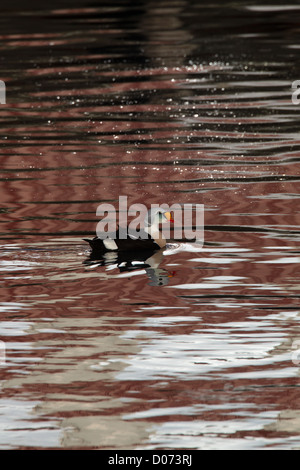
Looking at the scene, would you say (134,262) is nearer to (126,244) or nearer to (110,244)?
(126,244)

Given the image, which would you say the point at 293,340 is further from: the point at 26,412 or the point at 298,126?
the point at 298,126

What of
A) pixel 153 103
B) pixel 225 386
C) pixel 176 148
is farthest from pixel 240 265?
pixel 153 103

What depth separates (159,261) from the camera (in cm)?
966

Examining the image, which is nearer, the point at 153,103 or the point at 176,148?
the point at 176,148

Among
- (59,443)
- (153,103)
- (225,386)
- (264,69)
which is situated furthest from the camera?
(264,69)

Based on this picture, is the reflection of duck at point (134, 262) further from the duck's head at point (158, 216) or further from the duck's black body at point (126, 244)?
the duck's head at point (158, 216)

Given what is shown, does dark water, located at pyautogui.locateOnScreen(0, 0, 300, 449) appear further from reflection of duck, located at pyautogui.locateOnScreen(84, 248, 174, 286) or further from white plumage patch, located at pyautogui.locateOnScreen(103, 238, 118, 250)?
white plumage patch, located at pyautogui.locateOnScreen(103, 238, 118, 250)

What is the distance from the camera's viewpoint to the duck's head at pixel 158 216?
33.9 feet

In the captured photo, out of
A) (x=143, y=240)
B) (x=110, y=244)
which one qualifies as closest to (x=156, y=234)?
(x=143, y=240)

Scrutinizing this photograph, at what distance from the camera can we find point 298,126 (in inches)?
608

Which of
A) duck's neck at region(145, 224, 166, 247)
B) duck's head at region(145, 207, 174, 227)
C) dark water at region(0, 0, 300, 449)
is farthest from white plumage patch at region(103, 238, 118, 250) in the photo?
duck's head at region(145, 207, 174, 227)

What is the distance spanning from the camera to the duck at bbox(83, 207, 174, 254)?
31.1 feet

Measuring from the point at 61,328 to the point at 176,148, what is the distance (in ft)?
23.1

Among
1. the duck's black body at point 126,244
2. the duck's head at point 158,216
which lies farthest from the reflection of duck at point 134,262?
the duck's head at point 158,216
